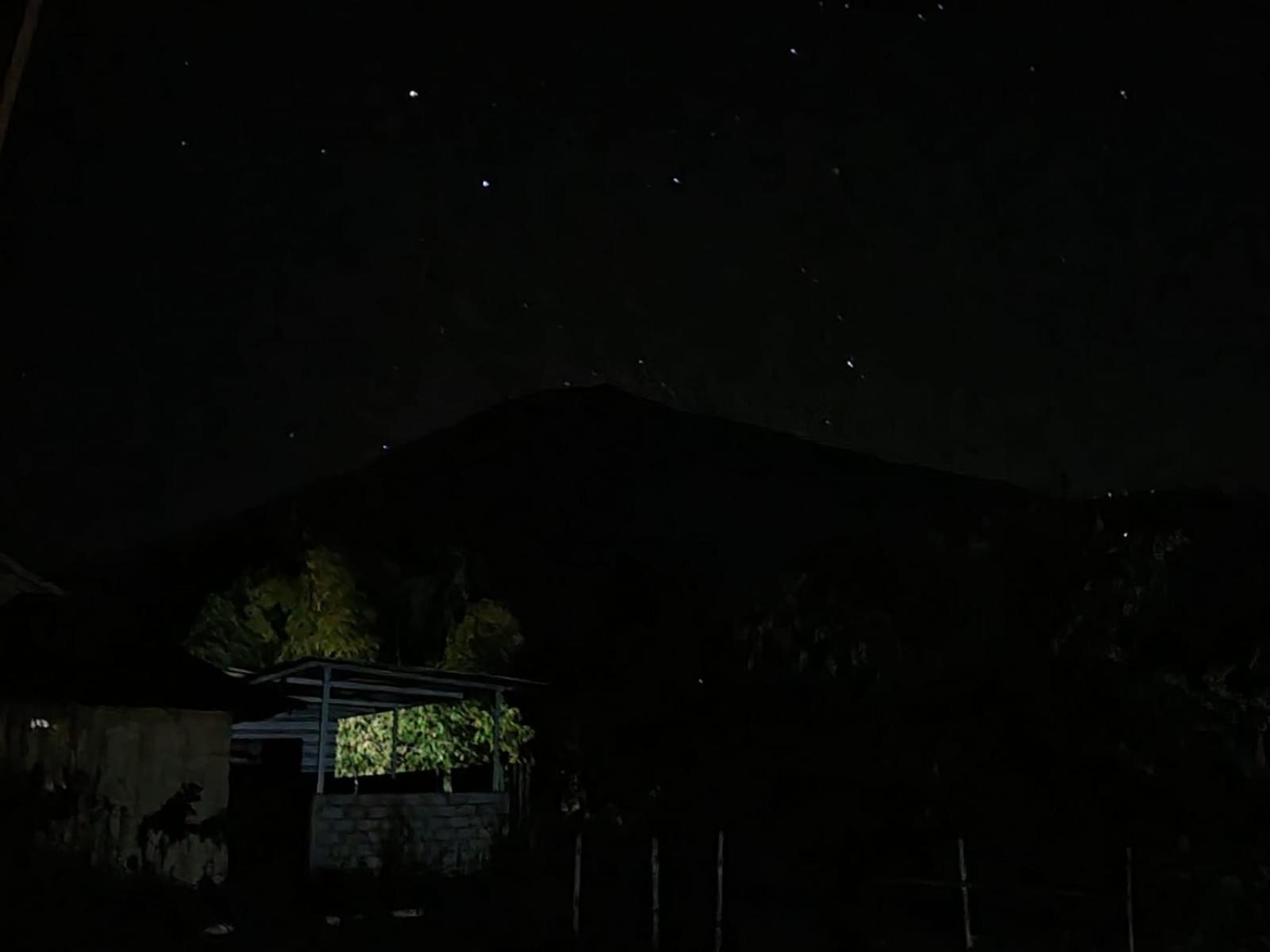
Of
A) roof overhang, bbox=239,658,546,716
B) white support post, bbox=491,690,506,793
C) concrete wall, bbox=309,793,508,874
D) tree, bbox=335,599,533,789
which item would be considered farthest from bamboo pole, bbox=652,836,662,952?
tree, bbox=335,599,533,789

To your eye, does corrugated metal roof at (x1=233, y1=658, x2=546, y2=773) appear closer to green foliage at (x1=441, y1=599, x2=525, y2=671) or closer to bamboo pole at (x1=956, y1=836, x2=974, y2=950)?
green foliage at (x1=441, y1=599, x2=525, y2=671)

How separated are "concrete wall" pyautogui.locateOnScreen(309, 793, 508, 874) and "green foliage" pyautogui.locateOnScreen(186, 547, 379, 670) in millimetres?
8550

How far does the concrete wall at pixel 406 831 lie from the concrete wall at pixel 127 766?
3.90 ft

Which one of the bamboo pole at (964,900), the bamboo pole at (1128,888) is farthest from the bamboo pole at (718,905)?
the bamboo pole at (1128,888)

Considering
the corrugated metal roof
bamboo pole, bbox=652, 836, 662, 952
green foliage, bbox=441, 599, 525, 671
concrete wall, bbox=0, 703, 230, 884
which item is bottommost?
bamboo pole, bbox=652, 836, 662, 952

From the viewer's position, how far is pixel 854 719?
58.2 feet

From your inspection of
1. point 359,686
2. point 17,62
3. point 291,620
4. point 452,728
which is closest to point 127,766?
point 359,686

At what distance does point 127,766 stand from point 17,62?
9.49 meters

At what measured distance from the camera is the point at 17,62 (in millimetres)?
6266

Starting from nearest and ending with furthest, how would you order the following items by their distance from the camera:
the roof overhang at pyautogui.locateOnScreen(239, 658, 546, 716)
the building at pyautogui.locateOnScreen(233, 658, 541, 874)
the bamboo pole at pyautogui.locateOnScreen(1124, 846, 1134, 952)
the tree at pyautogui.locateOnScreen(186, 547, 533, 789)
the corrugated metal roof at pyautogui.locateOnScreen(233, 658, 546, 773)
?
the bamboo pole at pyautogui.locateOnScreen(1124, 846, 1134, 952) → the building at pyautogui.locateOnScreen(233, 658, 541, 874) → the roof overhang at pyautogui.locateOnScreen(239, 658, 546, 716) → the corrugated metal roof at pyautogui.locateOnScreen(233, 658, 546, 773) → the tree at pyautogui.locateOnScreen(186, 547, 533, 789)

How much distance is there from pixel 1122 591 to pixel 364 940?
34.1ft

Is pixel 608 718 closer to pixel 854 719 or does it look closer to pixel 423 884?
pixel 854 719

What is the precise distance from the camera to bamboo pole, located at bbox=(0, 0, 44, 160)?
6160mm

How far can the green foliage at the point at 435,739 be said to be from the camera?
2112 cm
